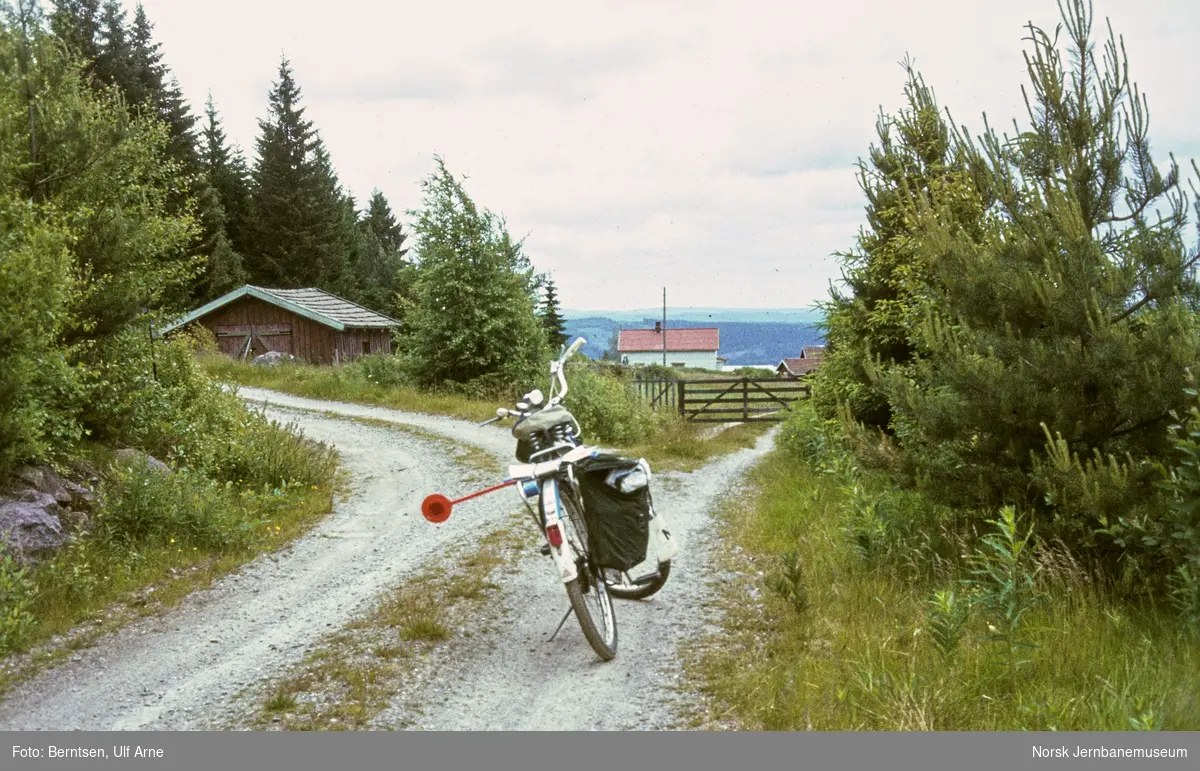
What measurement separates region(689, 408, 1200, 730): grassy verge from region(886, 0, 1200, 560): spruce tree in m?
0.61

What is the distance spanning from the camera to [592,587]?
5.86 m

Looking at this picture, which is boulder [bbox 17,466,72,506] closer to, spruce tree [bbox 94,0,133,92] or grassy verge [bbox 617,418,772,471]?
grassy verge [bbox 617,418,772,471]

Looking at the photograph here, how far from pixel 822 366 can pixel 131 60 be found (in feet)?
115

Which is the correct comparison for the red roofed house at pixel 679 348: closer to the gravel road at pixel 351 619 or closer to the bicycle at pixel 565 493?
the gravel road at pixel 351 619

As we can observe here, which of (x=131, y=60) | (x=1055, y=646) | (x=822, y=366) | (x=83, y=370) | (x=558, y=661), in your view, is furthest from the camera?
(x=131, y=60)

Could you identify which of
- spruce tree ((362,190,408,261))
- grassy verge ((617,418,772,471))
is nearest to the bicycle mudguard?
grassy verge ((617,418,772,471))

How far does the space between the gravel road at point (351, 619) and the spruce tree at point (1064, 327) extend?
8.83 ft

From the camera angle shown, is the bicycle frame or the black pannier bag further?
the black pannier bag

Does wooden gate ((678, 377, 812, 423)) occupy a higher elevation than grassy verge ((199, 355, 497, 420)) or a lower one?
lower

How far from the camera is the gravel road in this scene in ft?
16.6

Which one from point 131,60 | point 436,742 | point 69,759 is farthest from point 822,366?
point 131,60

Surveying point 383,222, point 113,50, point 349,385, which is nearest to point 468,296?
point 349,385

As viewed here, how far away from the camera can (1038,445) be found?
697 cm

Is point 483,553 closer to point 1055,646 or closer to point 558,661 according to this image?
point 558,661
